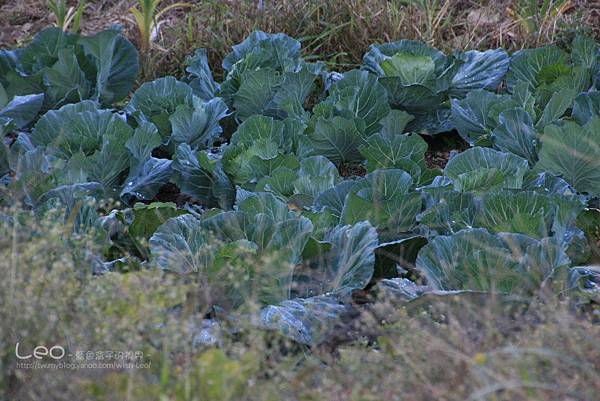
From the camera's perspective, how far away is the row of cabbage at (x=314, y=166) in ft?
11.0

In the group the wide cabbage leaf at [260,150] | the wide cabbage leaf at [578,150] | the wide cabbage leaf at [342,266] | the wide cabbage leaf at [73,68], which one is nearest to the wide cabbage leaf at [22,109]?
the wide cabbage leaf at [73,68]

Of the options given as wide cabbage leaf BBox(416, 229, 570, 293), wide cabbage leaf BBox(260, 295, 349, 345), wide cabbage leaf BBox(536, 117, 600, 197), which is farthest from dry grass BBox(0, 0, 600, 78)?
wide cabbage leaf BBox(260, 295, 349, 345)

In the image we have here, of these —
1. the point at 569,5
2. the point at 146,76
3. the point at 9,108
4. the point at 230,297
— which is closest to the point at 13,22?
the point at 146,76

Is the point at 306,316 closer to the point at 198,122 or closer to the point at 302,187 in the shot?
the point at 302,187

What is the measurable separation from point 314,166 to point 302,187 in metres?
0.16

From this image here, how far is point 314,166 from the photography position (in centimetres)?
410

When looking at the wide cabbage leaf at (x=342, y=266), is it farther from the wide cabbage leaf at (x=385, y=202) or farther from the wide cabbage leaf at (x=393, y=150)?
the wide cabbage leaf at (x=393, y=150)

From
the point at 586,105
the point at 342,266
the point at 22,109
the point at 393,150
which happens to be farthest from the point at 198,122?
the point at 586,105

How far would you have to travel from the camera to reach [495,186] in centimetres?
381

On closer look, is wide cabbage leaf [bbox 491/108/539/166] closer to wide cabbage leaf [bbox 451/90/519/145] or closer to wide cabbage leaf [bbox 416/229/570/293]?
wide cabbage leaf [bbox 451/90/519/145]

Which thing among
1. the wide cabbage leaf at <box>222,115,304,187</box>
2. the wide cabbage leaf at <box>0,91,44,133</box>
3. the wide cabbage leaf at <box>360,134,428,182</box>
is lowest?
the wide cabbage leaf at <box>0,91,44,133</box>

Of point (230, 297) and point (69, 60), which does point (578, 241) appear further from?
point (69, 60)

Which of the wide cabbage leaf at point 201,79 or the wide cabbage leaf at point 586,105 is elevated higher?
the wide cabbage leaf at point 586,105

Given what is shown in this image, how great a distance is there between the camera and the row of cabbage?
3.37 m
